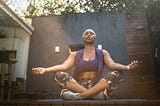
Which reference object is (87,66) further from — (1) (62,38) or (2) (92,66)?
(1) (62,38)

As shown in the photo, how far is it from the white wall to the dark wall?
17cm

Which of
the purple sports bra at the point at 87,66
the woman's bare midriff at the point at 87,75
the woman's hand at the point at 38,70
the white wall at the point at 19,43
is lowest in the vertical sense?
the woman's bare midriff at the point at 87,75

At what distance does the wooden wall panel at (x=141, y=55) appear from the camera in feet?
20.5

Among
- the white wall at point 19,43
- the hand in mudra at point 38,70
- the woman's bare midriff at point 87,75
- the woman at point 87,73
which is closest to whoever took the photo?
the woman at point 87,73

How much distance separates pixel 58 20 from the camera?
8.10 meters

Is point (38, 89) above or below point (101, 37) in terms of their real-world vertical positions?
below

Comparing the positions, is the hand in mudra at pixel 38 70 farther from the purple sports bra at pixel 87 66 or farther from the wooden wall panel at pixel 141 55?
Answer: the wooden wall panel at pixel 141 55

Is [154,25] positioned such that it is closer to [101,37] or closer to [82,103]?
[101,37]

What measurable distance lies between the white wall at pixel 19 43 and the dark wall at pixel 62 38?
0.17 meters

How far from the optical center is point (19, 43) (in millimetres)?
7984

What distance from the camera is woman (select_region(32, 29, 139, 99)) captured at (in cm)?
247

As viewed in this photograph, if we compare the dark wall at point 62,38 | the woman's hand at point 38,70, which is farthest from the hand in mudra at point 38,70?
the dark wall at point 62,38

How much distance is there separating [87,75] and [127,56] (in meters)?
4.46

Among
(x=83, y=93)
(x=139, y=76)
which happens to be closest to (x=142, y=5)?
(x=83, y=93)
